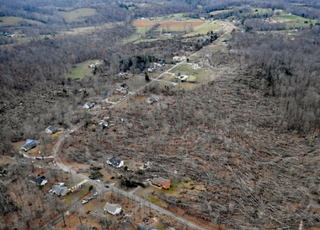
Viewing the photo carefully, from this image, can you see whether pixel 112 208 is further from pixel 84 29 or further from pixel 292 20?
pixel 292 20

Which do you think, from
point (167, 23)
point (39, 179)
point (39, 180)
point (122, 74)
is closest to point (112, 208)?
point (39, 180)

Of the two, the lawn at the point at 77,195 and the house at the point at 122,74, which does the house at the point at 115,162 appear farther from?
the house at the point at 122,74

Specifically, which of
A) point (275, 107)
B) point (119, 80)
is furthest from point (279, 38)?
point (119, 80)

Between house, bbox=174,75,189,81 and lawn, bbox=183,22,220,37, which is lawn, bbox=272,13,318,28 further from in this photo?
house, bbox=174,75,189,81

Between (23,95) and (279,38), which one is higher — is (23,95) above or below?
below

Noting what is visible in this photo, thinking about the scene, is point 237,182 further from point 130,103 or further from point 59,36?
point 59,36

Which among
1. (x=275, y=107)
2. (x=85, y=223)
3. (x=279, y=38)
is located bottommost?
(x=85, y=223)
